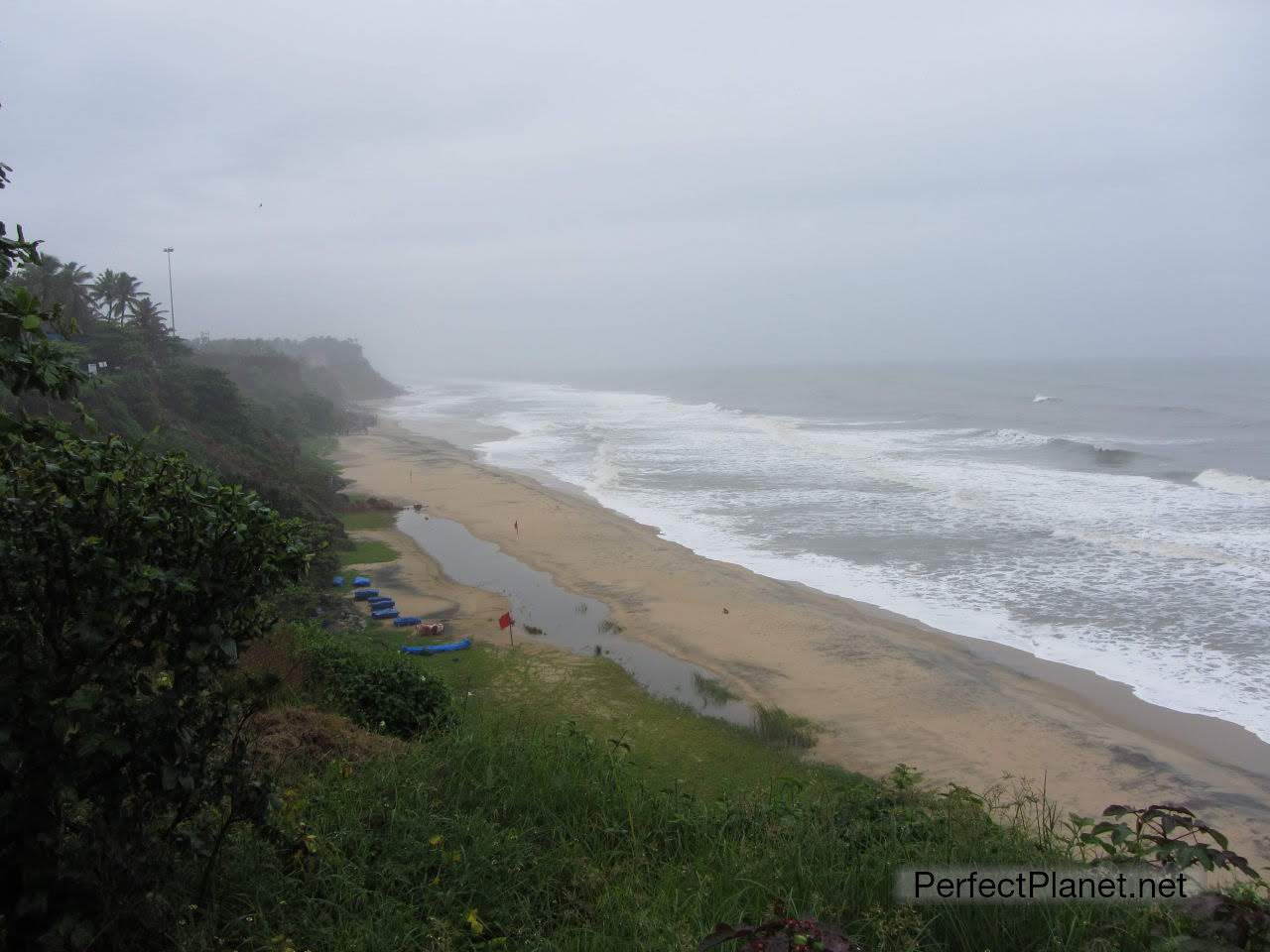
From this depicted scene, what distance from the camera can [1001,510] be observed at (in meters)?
23.5

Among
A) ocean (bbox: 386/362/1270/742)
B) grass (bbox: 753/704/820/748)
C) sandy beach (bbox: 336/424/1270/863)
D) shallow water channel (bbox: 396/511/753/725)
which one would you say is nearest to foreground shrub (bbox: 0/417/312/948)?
grass (bbox: 753/704/820/748)

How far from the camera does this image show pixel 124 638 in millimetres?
2697

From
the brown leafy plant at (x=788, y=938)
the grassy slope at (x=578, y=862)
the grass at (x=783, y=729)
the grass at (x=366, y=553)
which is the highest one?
the brown leafy plant at (x=788, y=938)

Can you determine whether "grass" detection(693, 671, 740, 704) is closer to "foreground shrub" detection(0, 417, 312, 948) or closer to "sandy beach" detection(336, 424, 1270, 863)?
"sandy beach" detection(336, 424, 1270, 863)

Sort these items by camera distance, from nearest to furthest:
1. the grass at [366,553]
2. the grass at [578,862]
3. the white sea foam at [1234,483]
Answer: the grass at [578,862] → the grass at [366,553] → the white sea foam at [1234,483]

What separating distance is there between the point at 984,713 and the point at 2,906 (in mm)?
10903

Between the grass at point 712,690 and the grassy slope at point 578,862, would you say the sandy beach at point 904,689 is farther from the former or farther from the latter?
the grassy slope at point 578,862

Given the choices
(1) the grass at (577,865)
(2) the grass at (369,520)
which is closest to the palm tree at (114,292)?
(2) the grass at (369,520)

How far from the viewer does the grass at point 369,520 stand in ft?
74.7

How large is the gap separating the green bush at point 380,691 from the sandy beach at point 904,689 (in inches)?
175

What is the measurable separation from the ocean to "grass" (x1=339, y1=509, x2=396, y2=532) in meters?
6.51

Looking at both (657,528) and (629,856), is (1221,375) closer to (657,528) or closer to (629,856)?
(657,528)

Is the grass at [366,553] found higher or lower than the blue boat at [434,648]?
higher

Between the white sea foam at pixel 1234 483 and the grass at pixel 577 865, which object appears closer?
the grass at pixel 577 865
